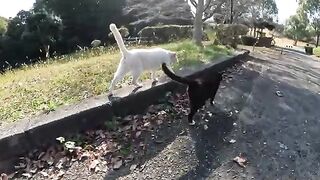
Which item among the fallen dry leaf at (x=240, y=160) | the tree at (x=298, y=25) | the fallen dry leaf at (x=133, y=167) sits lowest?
the tree at (x=298, y=25)

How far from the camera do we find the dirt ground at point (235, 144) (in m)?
3.60

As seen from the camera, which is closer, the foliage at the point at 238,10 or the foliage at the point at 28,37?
the foliage at the point at 238,10

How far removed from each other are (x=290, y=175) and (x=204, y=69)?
2.86m

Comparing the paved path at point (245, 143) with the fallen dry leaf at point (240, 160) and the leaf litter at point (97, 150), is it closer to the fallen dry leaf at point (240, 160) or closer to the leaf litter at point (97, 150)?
the fallen dry leaf at point (240, 160)

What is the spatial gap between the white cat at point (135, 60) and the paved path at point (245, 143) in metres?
0.96

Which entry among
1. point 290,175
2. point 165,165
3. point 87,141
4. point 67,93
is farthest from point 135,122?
point 290,175

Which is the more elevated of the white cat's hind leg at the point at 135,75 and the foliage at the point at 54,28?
the white cat's hind leg at the point at 135,75

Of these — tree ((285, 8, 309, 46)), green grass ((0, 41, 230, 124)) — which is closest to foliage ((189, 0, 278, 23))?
tree ((285, 8, 309, 46))

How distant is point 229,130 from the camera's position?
4.33 m

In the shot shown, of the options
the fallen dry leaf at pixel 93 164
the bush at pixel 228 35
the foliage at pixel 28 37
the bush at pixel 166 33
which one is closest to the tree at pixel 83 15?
the foliage at pixel 28 37

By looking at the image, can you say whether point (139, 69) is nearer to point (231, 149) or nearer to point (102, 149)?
point (102, 149)

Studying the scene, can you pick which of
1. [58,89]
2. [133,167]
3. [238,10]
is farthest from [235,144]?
[238,10]

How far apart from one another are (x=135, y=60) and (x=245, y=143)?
1.72 meters

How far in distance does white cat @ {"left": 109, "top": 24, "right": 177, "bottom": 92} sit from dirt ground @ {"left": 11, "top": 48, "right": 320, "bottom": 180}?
0.86 m
